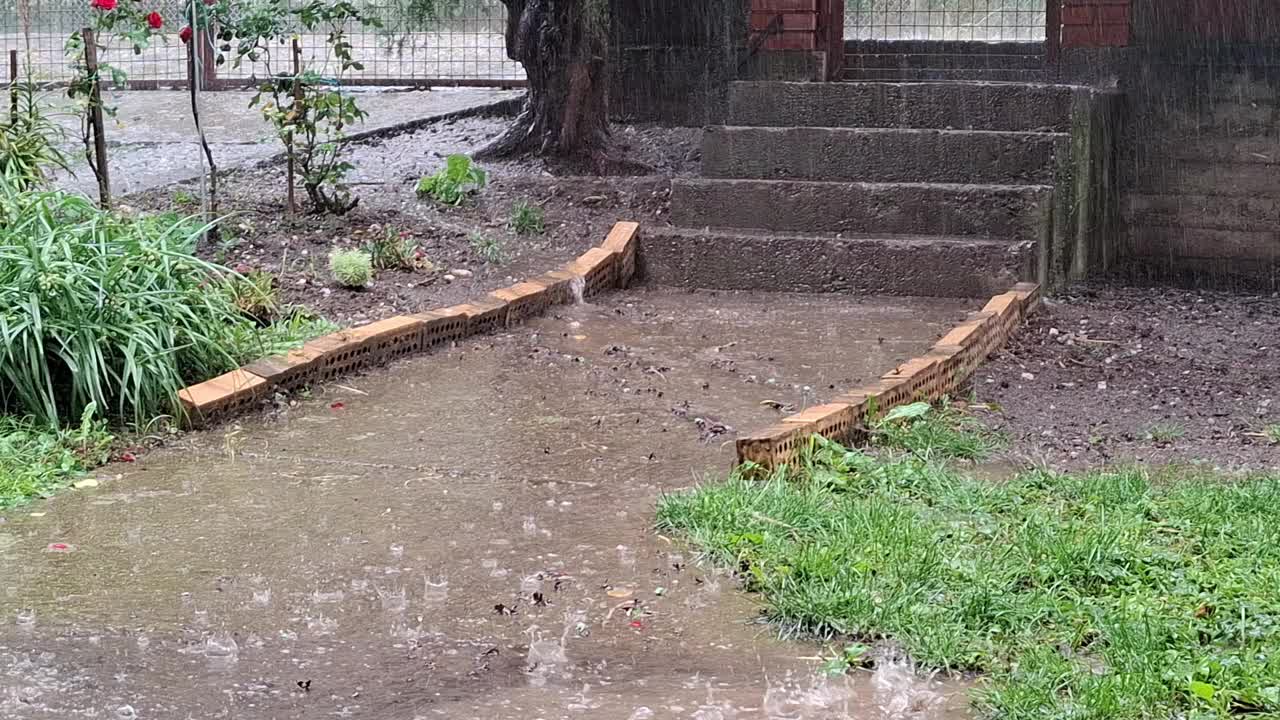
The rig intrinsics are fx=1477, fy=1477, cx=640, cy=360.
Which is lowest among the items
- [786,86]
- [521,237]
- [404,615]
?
[404,615]

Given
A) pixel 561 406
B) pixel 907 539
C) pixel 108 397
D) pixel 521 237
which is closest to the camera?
pixel 907 539

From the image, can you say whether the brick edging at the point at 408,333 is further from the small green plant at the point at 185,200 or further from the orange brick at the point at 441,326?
the small green plant at the point at 185,200

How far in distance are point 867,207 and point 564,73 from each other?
8.67ft

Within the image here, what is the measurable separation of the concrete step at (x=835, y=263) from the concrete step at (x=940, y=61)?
296 centimetres

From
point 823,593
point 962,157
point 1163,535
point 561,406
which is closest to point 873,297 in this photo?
point 962,157

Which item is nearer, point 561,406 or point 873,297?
point 561,406

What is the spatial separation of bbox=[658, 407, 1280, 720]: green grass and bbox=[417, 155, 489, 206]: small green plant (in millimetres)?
4933

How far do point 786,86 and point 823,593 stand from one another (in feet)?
19.4

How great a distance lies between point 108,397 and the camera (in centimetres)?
542

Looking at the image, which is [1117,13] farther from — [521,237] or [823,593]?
[823,593]

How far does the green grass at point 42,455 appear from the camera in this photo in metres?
4.66

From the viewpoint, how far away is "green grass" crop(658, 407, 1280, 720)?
3.15 metres

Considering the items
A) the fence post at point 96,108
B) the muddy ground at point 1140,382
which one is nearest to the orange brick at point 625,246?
the muddy ground at point 1140,382

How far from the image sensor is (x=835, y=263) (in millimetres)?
8227
